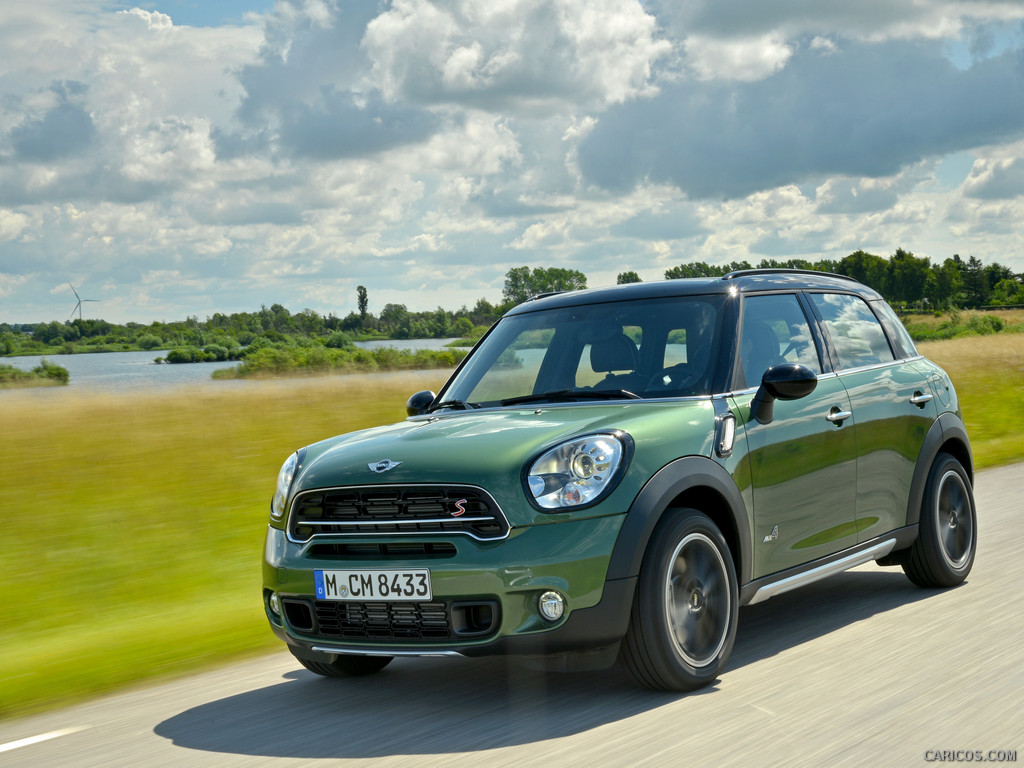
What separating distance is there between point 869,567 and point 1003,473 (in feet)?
17.6

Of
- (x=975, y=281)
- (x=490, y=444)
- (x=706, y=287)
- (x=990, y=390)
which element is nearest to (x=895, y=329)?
(x=706, y=287)

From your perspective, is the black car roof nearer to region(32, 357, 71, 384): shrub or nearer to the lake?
the lake

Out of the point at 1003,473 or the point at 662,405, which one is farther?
the point at 1003,473

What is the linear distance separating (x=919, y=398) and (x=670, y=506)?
244 cm

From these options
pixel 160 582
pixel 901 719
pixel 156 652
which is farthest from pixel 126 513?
pixel 901 719

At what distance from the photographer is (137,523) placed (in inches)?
388

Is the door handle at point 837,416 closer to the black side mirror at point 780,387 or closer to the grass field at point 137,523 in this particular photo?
the black side mirror at point 780,387

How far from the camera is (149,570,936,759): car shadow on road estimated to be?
3.98m

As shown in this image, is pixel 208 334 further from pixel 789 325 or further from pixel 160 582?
pixel 789 325

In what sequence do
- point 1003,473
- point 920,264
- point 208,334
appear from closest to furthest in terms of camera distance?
point 1003,473 → point 208,334 → point 920,264

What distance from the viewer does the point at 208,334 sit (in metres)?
42.1

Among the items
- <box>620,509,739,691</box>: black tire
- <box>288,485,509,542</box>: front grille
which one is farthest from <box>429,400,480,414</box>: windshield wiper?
<box>620,509,739,691</box>: black tire

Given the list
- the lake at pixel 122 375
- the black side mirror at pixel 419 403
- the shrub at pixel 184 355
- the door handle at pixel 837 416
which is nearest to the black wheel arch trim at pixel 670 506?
the door handle at pixel 837 416

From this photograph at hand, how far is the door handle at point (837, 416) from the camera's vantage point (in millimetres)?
5383
